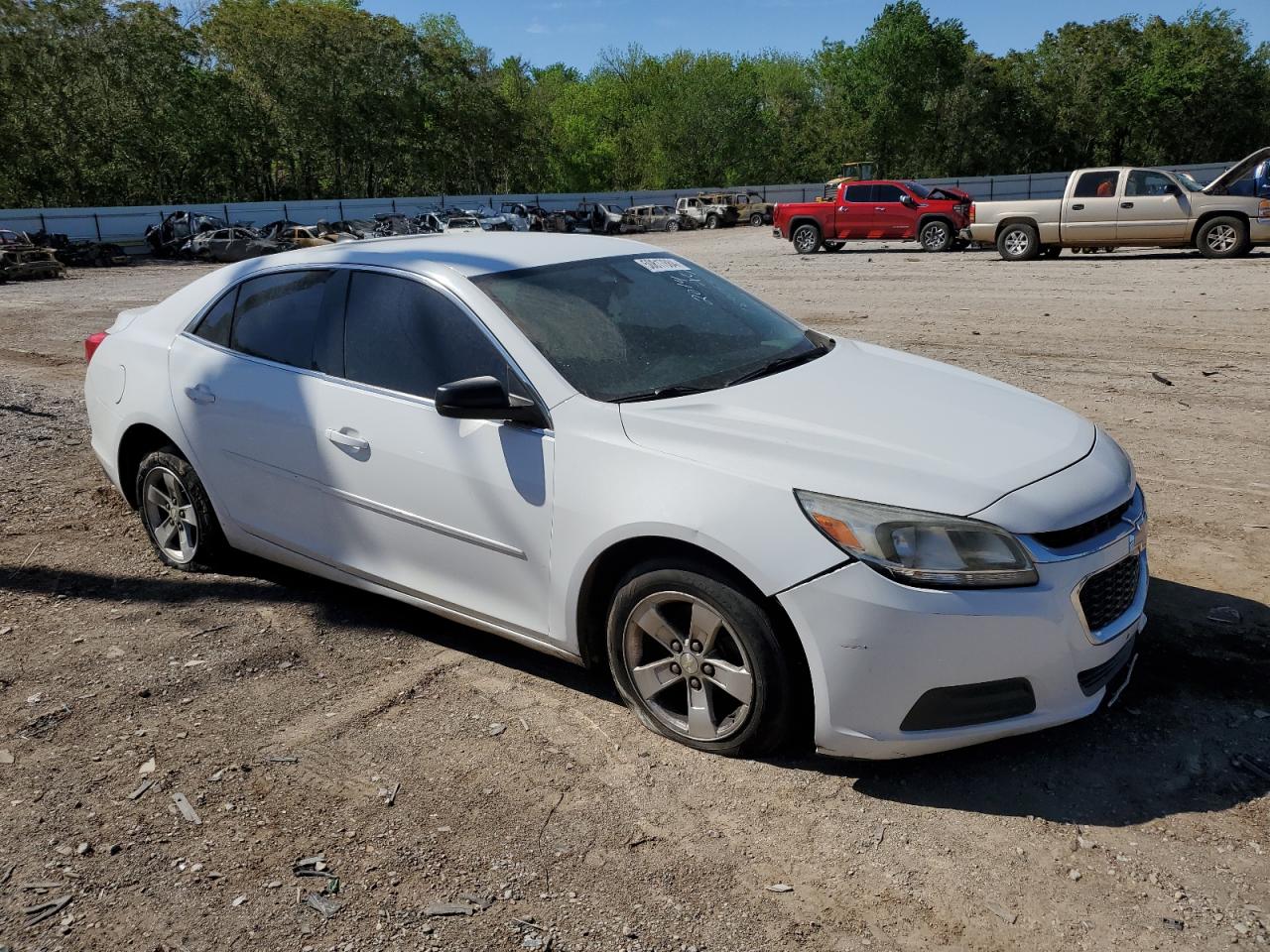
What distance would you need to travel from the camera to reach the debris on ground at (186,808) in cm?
303

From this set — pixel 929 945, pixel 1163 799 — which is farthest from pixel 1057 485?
pixel 929 945

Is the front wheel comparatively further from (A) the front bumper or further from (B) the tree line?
(B) the tree line

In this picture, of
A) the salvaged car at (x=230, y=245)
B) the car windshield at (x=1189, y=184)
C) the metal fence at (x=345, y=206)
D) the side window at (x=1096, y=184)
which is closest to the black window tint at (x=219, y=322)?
the side window at (x=1096, y=184)

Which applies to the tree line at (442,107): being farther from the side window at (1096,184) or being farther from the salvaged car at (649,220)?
the side window at (1096,184)

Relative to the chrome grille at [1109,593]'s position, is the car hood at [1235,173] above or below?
above

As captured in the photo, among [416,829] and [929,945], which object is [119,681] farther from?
[929,945]

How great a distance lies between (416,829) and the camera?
9.70 feet

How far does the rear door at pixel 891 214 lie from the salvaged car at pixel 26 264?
2192 centimetres

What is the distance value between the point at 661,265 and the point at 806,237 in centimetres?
2243

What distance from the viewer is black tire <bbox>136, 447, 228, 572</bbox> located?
15.3ft

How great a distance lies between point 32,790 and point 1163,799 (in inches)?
132

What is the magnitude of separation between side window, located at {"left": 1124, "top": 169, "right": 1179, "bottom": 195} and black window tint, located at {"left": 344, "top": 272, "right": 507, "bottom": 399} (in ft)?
60.4

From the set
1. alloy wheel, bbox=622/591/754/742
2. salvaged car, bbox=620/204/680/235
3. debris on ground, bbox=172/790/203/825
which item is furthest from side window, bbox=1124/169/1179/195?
salvaged car, bbox=620/204/680/235

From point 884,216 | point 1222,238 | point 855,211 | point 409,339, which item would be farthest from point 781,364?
point 855,211
